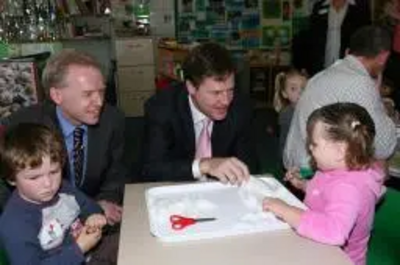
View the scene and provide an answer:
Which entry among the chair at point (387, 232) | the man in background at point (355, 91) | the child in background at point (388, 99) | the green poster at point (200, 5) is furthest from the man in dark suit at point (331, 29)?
the chair at point (387, 232)

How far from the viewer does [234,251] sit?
1.28 meters

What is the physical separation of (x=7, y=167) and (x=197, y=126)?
0.92 m

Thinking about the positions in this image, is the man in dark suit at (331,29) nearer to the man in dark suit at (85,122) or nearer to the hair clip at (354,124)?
the man in dark suit at (85,122)

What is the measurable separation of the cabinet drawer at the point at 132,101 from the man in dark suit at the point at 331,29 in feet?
6.48

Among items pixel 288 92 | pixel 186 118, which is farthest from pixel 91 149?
pixel 288 92

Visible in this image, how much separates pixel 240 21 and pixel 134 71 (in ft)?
5.12

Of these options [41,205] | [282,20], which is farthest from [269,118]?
[41,205]

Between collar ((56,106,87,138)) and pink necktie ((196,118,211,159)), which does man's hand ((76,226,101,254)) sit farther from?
pink necktie ((196,118,211,159))

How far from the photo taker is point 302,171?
198 cm

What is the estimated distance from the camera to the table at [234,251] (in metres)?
1.24

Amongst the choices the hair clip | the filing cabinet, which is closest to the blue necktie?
the hair clip

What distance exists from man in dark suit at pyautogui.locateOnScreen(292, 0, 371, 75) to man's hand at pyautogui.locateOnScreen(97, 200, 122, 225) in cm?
338

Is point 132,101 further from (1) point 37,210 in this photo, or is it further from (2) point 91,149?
(1) point 37,210

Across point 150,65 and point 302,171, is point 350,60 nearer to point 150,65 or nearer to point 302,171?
point 302,171
